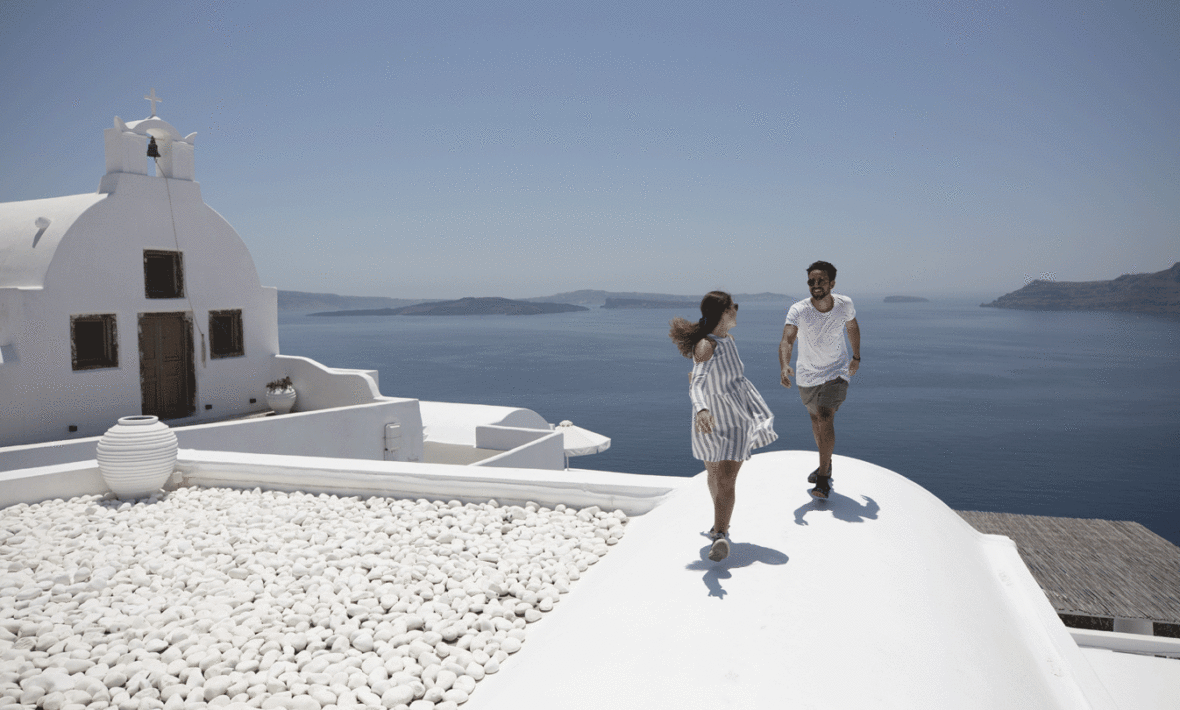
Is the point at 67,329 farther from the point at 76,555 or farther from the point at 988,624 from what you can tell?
the point at 988,624

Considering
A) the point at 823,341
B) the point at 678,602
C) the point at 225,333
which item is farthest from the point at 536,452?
the point at 678,602

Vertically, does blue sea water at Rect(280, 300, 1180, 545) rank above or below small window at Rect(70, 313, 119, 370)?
below

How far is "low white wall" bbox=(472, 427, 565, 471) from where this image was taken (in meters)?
12.4

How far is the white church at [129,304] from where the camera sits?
1032cm

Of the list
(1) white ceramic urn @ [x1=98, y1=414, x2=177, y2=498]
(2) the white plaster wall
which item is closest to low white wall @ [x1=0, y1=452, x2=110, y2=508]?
(1) white ceramic urn @ [x1=98, y1=414, x2=177, y2=498]

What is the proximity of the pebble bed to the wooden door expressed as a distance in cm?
671

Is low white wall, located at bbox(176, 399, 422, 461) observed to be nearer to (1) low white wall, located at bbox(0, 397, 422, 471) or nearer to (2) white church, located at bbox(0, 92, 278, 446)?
(1) low white wall, located at bbox(0, 397, 422, 471)

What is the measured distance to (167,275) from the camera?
12.5 meters

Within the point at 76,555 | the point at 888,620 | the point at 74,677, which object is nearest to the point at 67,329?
the point at 76,555

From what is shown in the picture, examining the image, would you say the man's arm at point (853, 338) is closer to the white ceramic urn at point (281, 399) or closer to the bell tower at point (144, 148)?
the white ceramic urn at point (281, 399)

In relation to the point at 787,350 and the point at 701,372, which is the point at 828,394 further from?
the point at 701,372

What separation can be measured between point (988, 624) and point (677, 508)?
198cm

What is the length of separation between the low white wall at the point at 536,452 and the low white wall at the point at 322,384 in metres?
2.80

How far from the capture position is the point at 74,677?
3250mm
